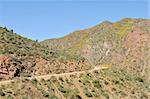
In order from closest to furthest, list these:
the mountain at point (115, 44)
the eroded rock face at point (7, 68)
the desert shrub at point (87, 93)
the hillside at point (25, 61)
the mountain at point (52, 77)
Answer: the mountain at point (52, 77) → the eroded rock face at point (7, 68) → the hillside at point (25, 61) → the desert shrub at point (87, 93) → the mountain at point (115, 44)

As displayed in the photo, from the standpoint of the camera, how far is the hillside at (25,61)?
52656 mm

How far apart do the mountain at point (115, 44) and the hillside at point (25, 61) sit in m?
51.1

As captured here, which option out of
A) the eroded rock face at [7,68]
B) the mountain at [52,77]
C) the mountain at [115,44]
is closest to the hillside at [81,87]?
the mountain at [52,77]

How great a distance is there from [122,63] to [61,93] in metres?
77.3

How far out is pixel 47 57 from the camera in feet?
204

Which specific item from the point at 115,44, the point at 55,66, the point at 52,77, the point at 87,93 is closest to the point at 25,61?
the point at 52,77

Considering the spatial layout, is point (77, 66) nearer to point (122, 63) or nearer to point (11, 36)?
point (11, 36)

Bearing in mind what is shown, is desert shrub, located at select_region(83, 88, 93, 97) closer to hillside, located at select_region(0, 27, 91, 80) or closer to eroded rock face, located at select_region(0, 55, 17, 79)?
hillside, located at select_region(0, 27, 91, 80)

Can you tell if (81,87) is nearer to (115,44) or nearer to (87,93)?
(87,93)

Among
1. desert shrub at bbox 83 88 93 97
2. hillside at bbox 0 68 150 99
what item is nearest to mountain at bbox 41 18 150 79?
hillside at bbox 0 68 150 99

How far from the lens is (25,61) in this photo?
5716 cm

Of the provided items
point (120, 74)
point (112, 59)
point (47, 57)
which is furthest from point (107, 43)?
point (47, 57)

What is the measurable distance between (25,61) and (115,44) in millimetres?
87473

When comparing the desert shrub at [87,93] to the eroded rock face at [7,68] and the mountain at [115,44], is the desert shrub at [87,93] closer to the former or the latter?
the eroded rock face at [7,68]
